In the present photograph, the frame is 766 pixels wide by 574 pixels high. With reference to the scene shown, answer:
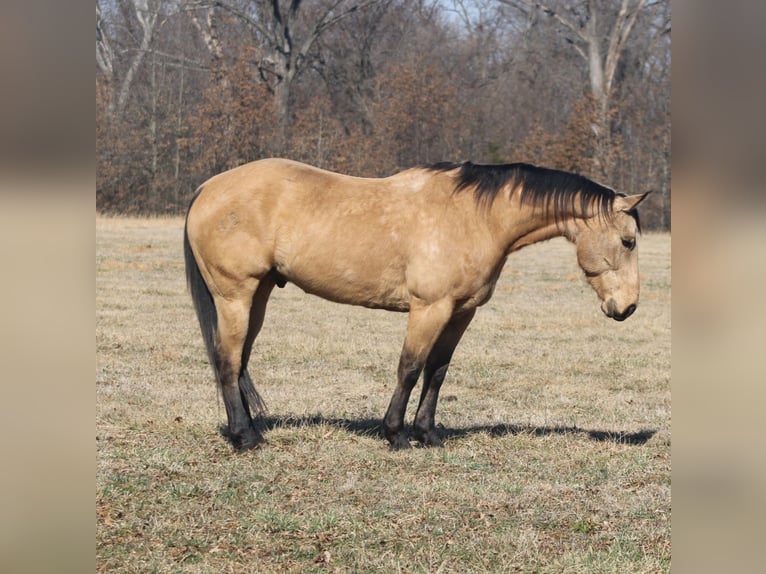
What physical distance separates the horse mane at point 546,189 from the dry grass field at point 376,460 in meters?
1.63

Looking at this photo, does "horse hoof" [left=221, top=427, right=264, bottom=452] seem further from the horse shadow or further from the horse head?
the horse head

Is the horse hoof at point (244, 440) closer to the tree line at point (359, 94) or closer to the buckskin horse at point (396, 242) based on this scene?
the buckskin horse at point (396, 242)

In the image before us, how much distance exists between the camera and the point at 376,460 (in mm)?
5527

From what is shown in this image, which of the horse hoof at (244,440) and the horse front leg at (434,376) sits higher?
the horse front leg at (434,376)

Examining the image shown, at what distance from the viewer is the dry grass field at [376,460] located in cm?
408

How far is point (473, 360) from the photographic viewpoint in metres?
9.19

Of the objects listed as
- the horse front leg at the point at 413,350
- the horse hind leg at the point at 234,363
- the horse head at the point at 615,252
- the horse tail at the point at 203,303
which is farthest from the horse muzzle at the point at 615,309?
→ the horse tail at the point at 203,303

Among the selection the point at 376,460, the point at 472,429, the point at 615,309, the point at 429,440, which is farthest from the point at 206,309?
the point at 615,309

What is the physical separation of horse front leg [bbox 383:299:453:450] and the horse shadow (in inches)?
11.1

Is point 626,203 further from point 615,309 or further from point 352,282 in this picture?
point 352,282

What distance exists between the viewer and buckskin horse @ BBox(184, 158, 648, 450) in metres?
5.66
